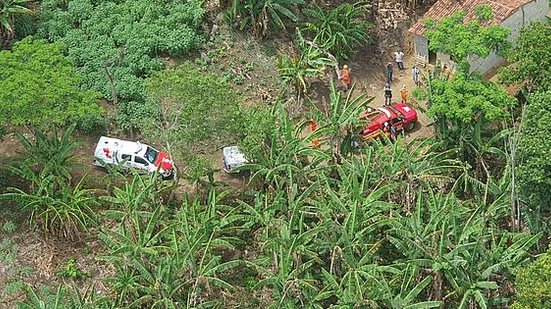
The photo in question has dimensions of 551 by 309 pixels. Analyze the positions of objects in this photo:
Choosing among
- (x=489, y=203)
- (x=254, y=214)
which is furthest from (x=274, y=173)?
(x=489, y=203)

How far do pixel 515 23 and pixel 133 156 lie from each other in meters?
25.6

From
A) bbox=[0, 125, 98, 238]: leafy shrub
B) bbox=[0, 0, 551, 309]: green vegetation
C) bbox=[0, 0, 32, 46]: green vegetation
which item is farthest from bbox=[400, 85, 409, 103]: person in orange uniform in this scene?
bbox=[0, 0, 32, 46]: green vegetation

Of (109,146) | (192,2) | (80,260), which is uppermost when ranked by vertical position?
(192,2)

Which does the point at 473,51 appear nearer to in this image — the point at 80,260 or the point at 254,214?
the point at 254,214

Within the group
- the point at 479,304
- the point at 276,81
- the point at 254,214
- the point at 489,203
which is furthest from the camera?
the point at 276,81

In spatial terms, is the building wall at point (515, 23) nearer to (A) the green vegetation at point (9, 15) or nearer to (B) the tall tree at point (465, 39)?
(B) the tall tree at point (465, 39)

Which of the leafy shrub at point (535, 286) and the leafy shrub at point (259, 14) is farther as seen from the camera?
the leafy shrub at point (259, 14)

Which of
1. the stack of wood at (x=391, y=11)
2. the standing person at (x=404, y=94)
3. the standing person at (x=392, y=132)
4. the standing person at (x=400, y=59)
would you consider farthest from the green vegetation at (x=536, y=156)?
the stack of wood at (x=391, y=11)

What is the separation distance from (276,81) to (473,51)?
12762 millimetres

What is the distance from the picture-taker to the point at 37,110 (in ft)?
134

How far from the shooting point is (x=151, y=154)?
4584cm

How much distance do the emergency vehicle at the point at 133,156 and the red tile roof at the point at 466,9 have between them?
18955mm

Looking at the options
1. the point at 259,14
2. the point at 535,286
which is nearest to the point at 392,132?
the point at 259,14

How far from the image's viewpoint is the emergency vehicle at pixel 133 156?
45.1 m
